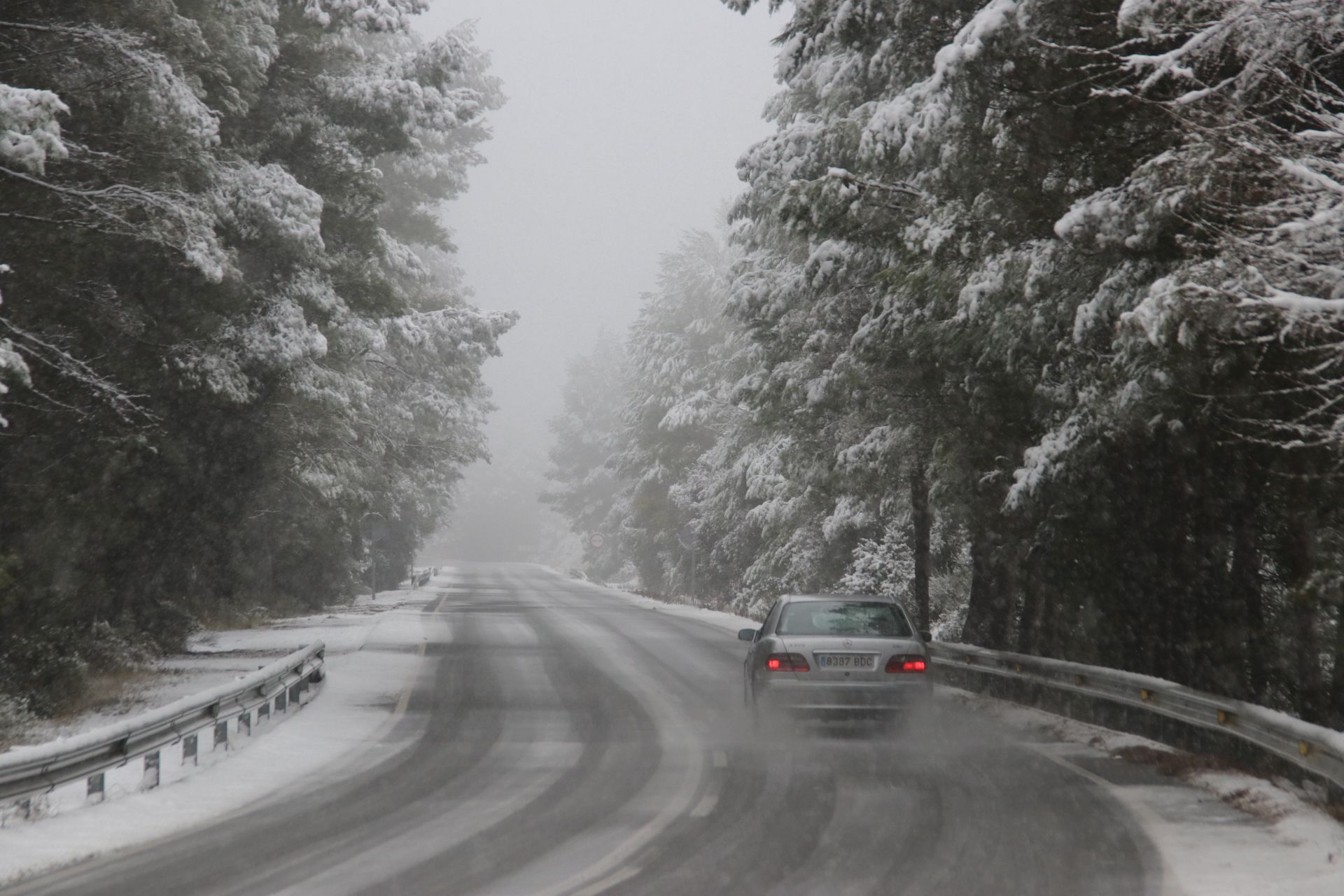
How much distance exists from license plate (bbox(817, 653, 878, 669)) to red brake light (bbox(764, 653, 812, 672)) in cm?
14

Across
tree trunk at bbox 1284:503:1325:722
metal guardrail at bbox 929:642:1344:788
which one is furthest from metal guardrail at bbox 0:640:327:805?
tree trunk at bbox 1284:503:1325:722

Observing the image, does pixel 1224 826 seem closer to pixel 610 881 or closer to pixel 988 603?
pixel 610 881

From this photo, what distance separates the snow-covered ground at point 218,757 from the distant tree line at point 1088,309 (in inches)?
269

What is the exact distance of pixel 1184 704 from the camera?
10.8 m

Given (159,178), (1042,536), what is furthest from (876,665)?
(159,178)

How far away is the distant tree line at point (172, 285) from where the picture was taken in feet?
46.5

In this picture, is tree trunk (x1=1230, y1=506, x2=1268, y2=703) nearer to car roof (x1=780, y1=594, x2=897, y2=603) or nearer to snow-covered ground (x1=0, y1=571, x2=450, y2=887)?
car roof (x1=780, y1=594, x2=897, y2=603)

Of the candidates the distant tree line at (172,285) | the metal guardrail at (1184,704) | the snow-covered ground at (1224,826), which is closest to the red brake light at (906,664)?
the snow-covered ground at (1224,826)

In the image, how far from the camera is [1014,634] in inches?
898

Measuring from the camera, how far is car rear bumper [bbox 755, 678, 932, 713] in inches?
478

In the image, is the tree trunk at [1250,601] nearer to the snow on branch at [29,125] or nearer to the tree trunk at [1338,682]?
the tree trunk at [1338,682]

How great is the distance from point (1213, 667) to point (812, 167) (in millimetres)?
7412

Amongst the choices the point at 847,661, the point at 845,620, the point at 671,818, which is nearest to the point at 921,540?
the point at 845,620

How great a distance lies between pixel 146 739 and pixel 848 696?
6146 mm
